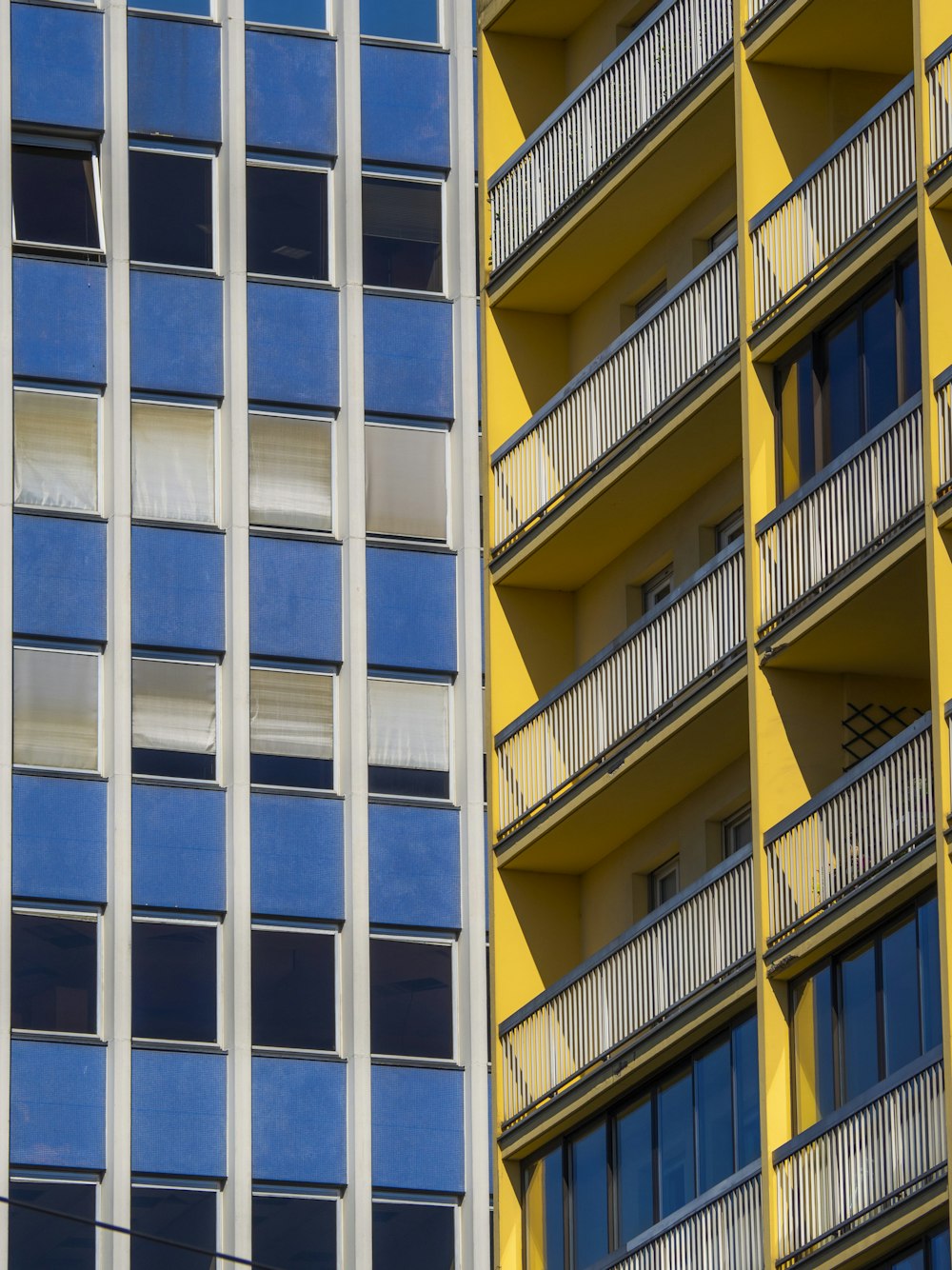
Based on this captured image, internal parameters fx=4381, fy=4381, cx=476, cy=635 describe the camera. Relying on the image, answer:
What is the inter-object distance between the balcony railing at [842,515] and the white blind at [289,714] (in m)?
24.6

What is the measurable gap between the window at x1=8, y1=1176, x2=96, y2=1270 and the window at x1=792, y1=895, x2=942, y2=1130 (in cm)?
2307

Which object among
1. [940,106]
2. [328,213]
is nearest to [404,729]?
[328,213]

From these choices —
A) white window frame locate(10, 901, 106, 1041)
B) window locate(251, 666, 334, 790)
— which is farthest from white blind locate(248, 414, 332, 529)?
white window frame locate(10, 901, 106, 1041)

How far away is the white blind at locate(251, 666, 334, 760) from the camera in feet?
209

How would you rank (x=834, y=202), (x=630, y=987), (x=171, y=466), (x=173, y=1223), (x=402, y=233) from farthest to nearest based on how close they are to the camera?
1. (x=402, y=233)
2. (x=171, y=466)
3. (x=173, y=1223)
4. (x=630, y=987)
5. (x=834, y=202)

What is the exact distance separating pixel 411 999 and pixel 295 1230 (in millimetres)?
4060

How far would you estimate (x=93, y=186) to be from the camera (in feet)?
213

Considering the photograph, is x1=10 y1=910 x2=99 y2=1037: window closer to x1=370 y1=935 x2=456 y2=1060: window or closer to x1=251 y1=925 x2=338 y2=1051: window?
x1=251 y1=925 x2=338 y2=1051: window

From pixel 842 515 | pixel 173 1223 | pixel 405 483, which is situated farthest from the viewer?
pixel 405 483

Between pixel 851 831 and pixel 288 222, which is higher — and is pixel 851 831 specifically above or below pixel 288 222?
below

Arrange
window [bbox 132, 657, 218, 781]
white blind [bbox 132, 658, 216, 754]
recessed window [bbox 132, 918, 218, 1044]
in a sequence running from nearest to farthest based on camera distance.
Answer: recessed window [bbox 132, 918, 218, 1044]
window [bbox 132, 657, 218, 781]
white blind [bbox 132, 658, 216, 754]

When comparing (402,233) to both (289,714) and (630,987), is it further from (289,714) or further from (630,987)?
(630,987)

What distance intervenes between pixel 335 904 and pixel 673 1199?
2305cm

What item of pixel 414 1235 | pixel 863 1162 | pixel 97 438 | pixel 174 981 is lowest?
pixel 863 1162
